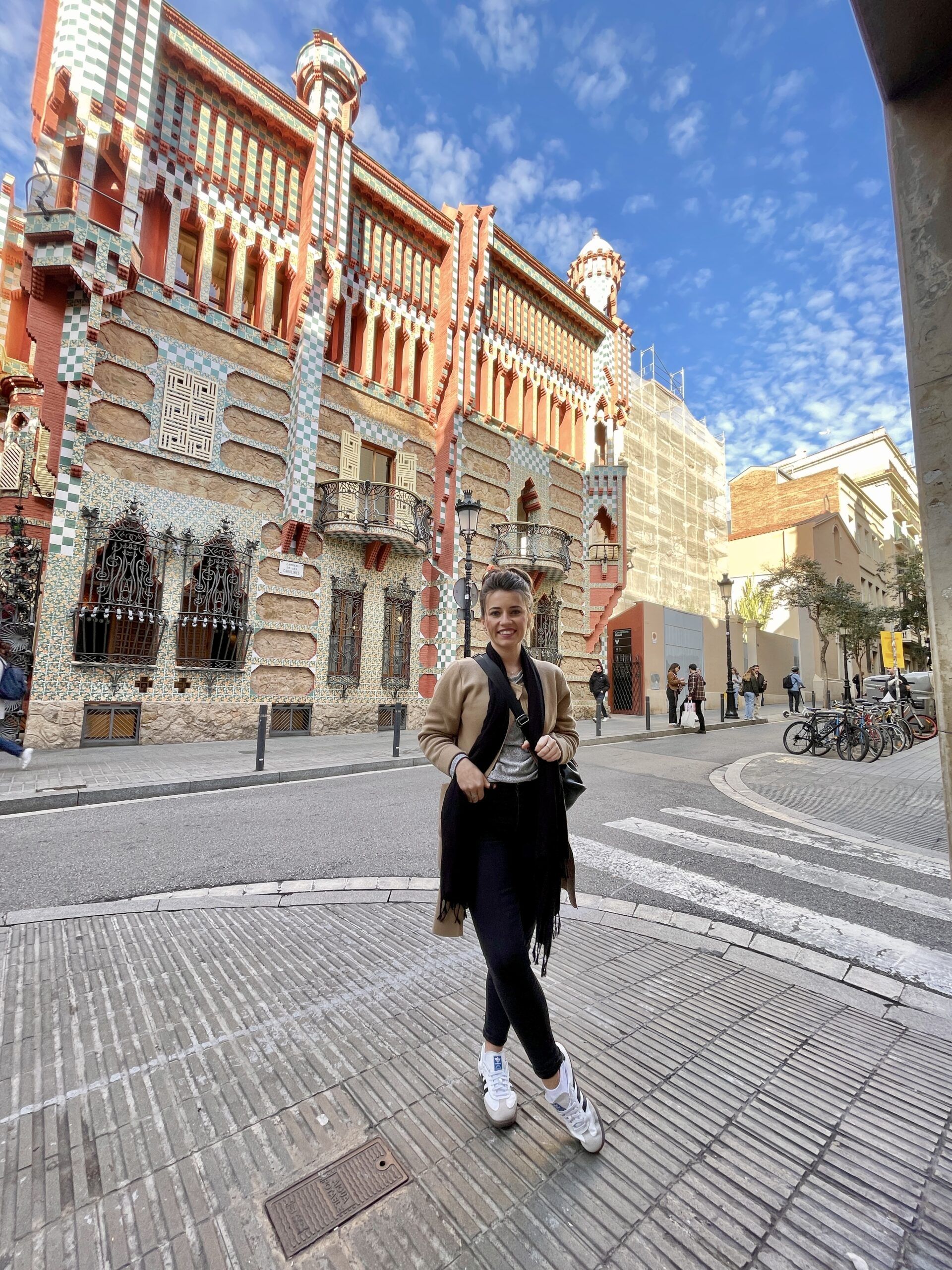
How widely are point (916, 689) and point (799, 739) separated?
38.1 ft

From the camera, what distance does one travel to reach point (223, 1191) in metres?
1.63

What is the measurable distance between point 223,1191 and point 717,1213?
4.56 feet

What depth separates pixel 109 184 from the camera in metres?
12.0

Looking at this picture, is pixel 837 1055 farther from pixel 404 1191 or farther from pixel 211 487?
pixel 211 487

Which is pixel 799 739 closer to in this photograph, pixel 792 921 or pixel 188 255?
pixel 792 921

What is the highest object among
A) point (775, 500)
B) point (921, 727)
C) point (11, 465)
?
point (775, 500)

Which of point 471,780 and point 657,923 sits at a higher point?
point 471,780

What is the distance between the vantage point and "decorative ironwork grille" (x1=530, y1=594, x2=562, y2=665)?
1934 cm

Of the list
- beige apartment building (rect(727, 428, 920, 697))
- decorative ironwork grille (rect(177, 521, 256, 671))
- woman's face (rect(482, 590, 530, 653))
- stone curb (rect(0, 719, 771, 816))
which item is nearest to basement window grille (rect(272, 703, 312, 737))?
decorative ironwork grille (rect(177, 521, 256, 671))

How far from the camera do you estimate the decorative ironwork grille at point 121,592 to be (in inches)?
436

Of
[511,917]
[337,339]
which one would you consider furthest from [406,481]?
[511,917]

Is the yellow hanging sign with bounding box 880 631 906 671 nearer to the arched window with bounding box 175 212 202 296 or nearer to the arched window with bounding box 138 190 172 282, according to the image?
the arched window with bounding box 175 212 202 296

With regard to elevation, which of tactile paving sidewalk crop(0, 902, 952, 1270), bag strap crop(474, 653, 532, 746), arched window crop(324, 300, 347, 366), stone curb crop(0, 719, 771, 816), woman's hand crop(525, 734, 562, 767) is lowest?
tactile paving sidewalk crop(0, 902, 952, 1270)

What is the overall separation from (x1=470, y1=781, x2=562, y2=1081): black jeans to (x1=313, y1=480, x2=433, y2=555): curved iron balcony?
13.2m
